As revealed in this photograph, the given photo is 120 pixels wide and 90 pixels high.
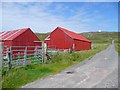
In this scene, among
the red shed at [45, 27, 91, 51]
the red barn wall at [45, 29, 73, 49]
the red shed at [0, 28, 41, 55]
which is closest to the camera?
the red shed at [0, 28, 41, 55]

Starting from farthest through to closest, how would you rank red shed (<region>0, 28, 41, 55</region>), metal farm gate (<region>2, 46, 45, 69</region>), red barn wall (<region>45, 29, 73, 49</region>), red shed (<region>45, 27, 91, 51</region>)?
red barn wall (<region>45, 29, 73, 49</region>) < red shed (<region>45, 27, 91, 51</region>) < red shed (<region>0, 28, 41, 55</region>) < metal farm gate (<region>2, 46, 45, 69</region>)

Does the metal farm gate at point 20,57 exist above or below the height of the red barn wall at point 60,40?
below

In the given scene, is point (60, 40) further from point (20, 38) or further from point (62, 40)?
point (20, 38)

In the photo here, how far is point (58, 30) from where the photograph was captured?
44.2 meters

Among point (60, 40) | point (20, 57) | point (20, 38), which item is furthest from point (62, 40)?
point (20, 57)

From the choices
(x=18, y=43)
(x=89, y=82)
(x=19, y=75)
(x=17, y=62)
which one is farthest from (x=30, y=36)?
(x=89, y=82)

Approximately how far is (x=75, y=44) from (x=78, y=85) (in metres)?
34.4

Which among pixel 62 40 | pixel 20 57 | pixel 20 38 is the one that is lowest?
pixel 20 57

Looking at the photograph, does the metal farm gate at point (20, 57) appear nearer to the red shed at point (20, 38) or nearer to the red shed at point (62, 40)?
the red shed at point (20, 38)

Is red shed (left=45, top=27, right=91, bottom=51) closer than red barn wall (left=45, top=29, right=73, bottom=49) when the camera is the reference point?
Yes

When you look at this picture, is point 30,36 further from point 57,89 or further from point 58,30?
point 57,89

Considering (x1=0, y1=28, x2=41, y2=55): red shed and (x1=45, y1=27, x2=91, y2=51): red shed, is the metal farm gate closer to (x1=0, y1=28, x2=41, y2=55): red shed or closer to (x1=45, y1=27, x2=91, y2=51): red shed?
(x1=0, y1=28, x2=41, y2=55): red shed

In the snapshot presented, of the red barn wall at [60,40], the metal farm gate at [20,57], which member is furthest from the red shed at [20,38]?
the red barn wall at [60,40]

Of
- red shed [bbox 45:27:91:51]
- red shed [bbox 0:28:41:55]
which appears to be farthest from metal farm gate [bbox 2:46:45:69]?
red shed [bbox 45:27:91:51]
